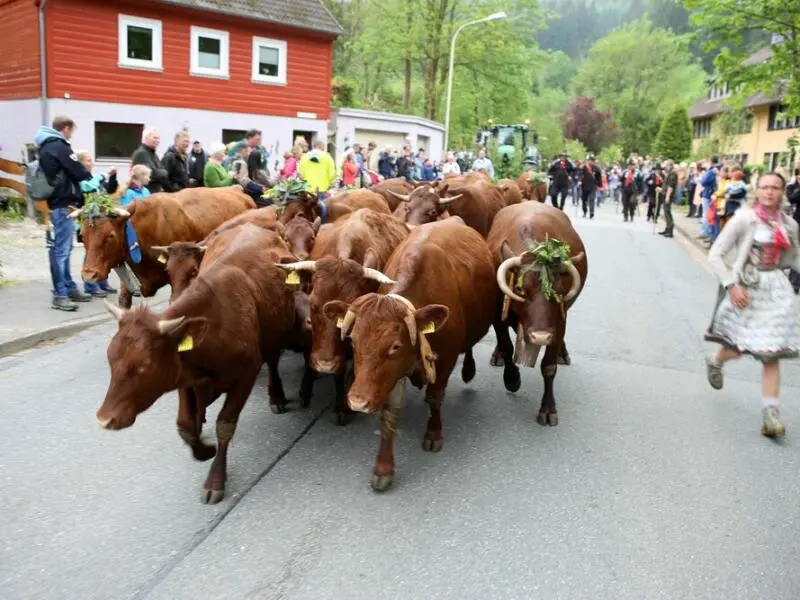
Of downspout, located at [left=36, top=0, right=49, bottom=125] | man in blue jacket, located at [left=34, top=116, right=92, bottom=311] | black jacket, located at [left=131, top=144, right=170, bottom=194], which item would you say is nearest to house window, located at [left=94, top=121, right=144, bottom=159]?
downspout, located at [left=36, top=0, right=49, bottom=125]

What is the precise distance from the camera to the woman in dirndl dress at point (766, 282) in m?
5.85

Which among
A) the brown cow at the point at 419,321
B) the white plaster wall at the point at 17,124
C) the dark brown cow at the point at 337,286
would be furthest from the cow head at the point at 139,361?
the white plaster wall at the point at 17,124

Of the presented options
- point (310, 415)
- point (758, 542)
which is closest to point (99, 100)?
point (310, 415)

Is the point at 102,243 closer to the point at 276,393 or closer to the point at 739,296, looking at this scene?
the point at 276,393

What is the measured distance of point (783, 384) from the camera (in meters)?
7.54

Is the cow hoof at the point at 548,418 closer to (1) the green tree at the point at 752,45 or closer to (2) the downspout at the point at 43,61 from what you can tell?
(1) the green tree at the point at 752,45

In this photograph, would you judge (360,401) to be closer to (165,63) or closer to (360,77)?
(165,63)

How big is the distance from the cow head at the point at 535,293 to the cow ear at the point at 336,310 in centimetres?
159

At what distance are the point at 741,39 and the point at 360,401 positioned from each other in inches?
492

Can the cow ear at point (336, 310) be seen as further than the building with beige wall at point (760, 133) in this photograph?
No

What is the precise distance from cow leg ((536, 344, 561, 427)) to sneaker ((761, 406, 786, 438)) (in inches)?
63.3

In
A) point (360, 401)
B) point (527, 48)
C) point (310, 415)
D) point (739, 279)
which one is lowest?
point (310, 415)

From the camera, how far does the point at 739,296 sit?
5.90m

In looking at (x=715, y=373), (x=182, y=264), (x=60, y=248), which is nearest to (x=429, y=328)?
(x=182, y=264)
